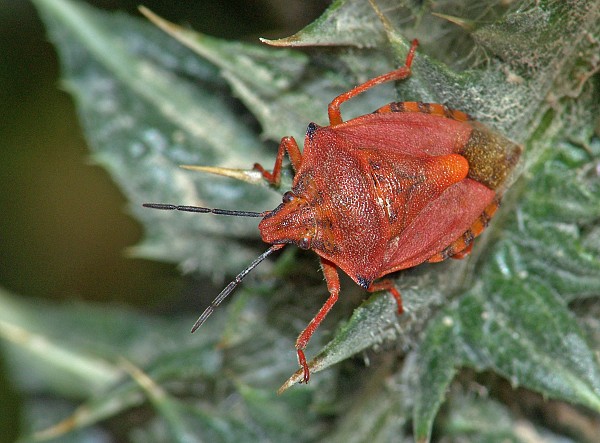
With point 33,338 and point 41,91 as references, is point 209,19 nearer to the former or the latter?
point 41,91

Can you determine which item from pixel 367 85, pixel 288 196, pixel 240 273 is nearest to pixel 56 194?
pixel 240 273

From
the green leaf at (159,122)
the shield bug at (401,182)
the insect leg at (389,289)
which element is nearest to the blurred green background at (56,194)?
the green leaf at (159,122)

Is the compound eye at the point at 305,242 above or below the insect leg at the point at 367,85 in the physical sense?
below

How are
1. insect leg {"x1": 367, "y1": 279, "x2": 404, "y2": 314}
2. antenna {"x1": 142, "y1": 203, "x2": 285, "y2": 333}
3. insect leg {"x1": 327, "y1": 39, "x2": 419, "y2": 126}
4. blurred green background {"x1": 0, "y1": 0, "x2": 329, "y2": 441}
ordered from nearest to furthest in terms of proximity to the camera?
insect leg {"x1": 327, "y1": 39, "x2": 419, "y2": 126} < insect leg {"x1": 367, "y1": 279, "x2": 404, "y2": 314} < antenna {"x1": 142, "y1": 203, "x2": 285, "y2": 333} < blurred green background {"x1": 0, "y1": 0, "x2": 329, "y2": 441}

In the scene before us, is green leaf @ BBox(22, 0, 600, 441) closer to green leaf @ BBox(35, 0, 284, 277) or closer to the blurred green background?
green leaf @ BBox(35, 0, 284, 277)

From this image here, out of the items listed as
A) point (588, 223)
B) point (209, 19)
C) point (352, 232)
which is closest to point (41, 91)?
point (209, 19)

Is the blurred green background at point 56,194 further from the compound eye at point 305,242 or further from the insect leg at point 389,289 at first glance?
the insect leg at point 389,289

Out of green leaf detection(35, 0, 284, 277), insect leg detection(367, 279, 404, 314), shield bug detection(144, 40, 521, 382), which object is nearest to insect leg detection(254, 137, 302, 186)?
shield bug detection(144, 40, 521, 382)
